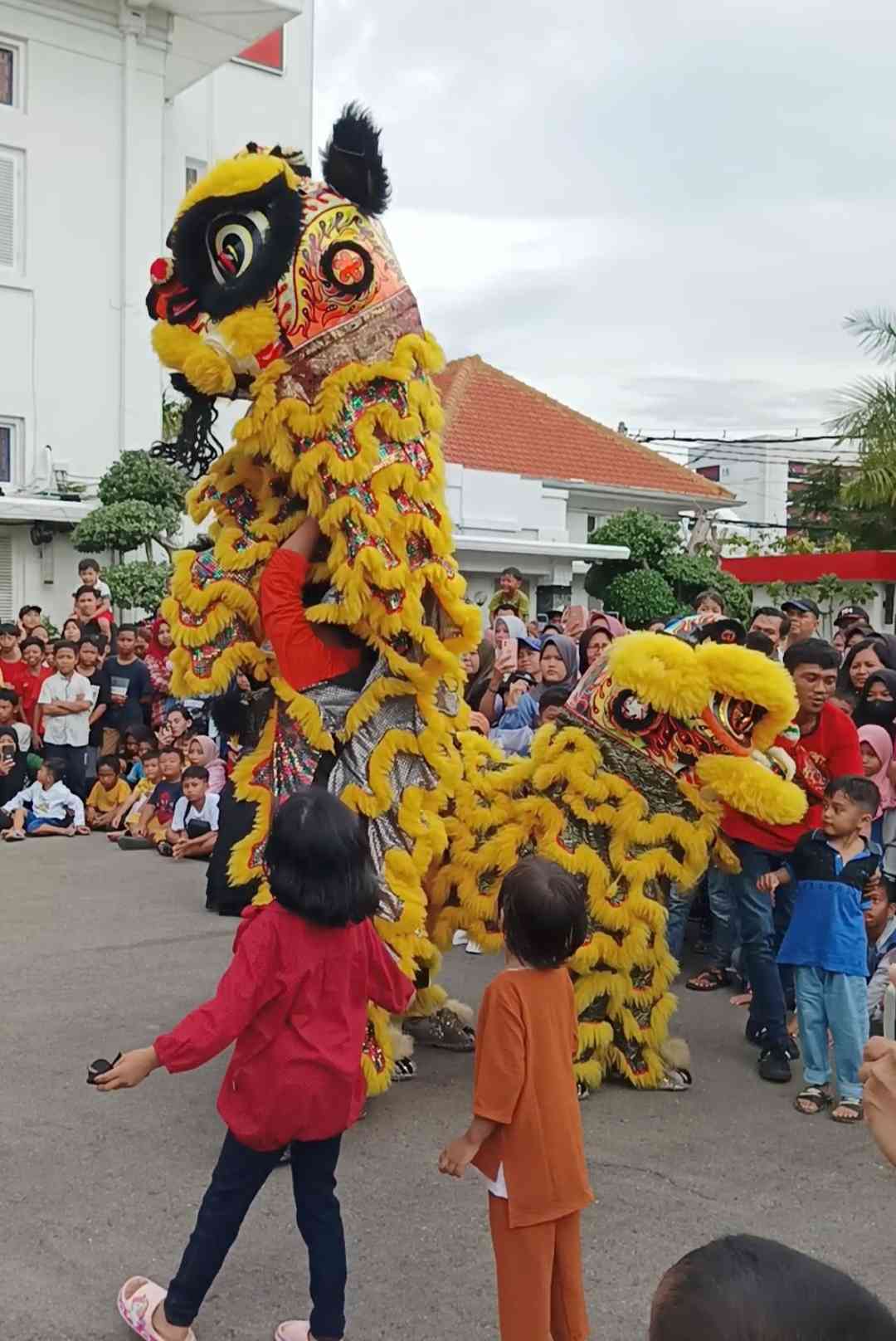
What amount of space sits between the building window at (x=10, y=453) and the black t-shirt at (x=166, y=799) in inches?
363

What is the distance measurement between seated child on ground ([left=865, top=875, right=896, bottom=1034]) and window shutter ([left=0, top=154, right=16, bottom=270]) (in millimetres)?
14799

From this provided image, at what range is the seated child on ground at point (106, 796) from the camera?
31.6ft

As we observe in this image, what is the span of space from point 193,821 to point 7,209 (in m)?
11.3

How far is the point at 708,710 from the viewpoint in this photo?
171 inches

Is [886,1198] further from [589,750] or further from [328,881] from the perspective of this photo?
[328,881]

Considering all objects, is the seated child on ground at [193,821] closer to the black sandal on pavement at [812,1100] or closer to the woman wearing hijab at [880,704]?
the woman wearing hijab at [880,704]

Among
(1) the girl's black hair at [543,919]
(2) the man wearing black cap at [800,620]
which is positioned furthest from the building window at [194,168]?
(1) the girl's black hair at [543,919]

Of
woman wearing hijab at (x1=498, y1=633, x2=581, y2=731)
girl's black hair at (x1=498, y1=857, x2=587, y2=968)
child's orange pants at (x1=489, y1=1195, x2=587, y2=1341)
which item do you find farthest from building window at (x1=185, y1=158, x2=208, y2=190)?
child's orange pants at (x1=489, y1=1195, x2=587, y2=1341)

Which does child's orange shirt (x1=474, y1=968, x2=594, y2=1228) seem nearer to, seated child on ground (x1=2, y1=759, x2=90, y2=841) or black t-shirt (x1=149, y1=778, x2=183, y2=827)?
black t-shirt (x1=149, y1=778, x2=183, y2=827)

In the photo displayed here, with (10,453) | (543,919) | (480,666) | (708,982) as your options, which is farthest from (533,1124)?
(10,453)

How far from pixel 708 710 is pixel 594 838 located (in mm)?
575

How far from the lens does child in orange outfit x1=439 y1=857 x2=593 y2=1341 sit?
9.12ft

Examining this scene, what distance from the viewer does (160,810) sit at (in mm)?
8969

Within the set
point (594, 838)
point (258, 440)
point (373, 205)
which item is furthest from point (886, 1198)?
point (373, 205)
